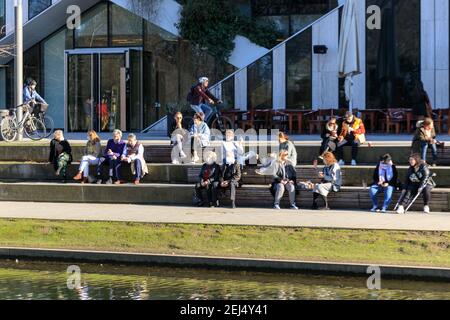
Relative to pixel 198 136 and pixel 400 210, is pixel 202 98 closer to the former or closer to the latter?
pixel 198 136

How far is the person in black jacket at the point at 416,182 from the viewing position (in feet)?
54.1

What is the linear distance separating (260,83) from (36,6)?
10495 mm

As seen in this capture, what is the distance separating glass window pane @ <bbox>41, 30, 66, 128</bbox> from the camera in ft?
115

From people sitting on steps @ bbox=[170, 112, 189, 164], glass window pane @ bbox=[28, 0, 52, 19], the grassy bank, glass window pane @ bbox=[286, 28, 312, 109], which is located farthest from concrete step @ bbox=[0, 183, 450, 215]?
glass window pane @ bbox=[28, 0, 52, 19]

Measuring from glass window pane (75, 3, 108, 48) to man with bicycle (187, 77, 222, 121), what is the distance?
41.6ft

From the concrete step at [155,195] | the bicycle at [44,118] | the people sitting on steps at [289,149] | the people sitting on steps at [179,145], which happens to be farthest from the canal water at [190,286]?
the bicycle at [44,118]

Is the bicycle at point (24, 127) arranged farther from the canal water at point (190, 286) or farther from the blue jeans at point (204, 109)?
the canal water at point (190, 286)

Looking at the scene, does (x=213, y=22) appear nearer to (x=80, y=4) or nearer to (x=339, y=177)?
(x=80, y=4)

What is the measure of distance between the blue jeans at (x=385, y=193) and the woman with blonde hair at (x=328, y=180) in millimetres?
777

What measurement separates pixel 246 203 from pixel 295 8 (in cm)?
1503

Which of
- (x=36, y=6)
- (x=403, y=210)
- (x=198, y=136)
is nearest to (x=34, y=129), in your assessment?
(x=198, y=136)

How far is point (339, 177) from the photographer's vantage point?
17.4 meters

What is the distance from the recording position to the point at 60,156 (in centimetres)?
1983
